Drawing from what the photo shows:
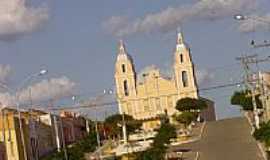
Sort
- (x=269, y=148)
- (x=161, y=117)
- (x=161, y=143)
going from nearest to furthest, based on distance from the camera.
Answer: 1. (x=269, y=148)
2. (x=161, y=143)
3. (x=161, y=117)

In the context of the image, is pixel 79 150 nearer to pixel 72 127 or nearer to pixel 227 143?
pixel 227 143

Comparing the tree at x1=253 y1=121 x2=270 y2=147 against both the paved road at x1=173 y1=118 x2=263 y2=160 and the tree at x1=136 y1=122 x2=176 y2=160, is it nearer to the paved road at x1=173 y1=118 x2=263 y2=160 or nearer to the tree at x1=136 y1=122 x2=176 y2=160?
the paved road at x1=173 y1=118 x2=263 y2=160

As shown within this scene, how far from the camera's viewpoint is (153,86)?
15075cm

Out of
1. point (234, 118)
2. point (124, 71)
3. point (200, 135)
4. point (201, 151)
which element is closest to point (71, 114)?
point (124, 71)

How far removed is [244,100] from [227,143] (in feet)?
101

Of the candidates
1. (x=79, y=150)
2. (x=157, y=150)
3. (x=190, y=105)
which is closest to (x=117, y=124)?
(x=190, y=105)

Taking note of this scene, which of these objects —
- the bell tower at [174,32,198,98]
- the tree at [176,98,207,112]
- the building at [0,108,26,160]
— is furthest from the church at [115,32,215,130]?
the building at [0,108,26,160]

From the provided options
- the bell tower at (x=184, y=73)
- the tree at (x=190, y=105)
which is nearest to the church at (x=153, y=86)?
the bell tower at (x=184, y=73)

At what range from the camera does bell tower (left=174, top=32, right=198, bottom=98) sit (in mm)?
146000

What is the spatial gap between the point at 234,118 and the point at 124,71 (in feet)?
125

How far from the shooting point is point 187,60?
147 metres

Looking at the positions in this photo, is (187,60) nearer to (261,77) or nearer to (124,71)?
(124,71)

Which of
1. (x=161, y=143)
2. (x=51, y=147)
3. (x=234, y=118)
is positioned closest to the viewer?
(x=161, y=143)

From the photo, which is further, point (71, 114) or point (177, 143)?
point (71, 114)
